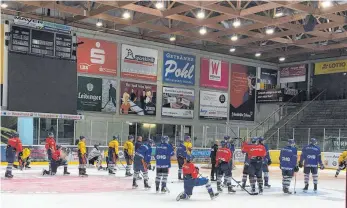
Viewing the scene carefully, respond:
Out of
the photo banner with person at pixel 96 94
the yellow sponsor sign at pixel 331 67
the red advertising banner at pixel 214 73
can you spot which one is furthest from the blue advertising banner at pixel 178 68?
the yellow sponsor sign at pixel 331 67

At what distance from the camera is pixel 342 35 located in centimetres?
2322

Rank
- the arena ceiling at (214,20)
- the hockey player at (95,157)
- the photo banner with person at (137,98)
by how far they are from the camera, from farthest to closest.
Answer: the photo banner with person at (137,98) → the arena ceiling at (214,20) → the hockey player at (95,157)

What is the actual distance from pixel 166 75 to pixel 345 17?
9940 mm

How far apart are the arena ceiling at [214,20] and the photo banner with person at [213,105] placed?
2691 millimetres

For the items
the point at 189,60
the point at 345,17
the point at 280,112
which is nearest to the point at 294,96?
the point at 280,112

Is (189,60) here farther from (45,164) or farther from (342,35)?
(45,164)

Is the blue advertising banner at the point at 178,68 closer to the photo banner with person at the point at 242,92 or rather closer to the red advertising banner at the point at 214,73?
the red advertising banner at the point at 214,73

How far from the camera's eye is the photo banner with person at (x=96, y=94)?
75.3ft

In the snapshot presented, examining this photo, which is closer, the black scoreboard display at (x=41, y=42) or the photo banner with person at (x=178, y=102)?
the black scoreboard display at (x=41, y=42)

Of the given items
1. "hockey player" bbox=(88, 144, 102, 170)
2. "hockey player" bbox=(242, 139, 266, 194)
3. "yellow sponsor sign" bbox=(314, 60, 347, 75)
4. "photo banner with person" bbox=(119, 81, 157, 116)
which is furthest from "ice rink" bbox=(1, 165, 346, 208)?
"yellow sponsor sign" bbox=(314, 60, 347, 75)

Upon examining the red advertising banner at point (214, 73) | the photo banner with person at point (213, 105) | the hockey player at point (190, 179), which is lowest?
the hockey player at point (190, 179)

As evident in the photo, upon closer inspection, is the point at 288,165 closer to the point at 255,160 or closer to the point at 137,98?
the point at 255,160

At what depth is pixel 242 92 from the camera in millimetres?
30031

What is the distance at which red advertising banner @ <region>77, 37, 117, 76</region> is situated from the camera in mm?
22953
